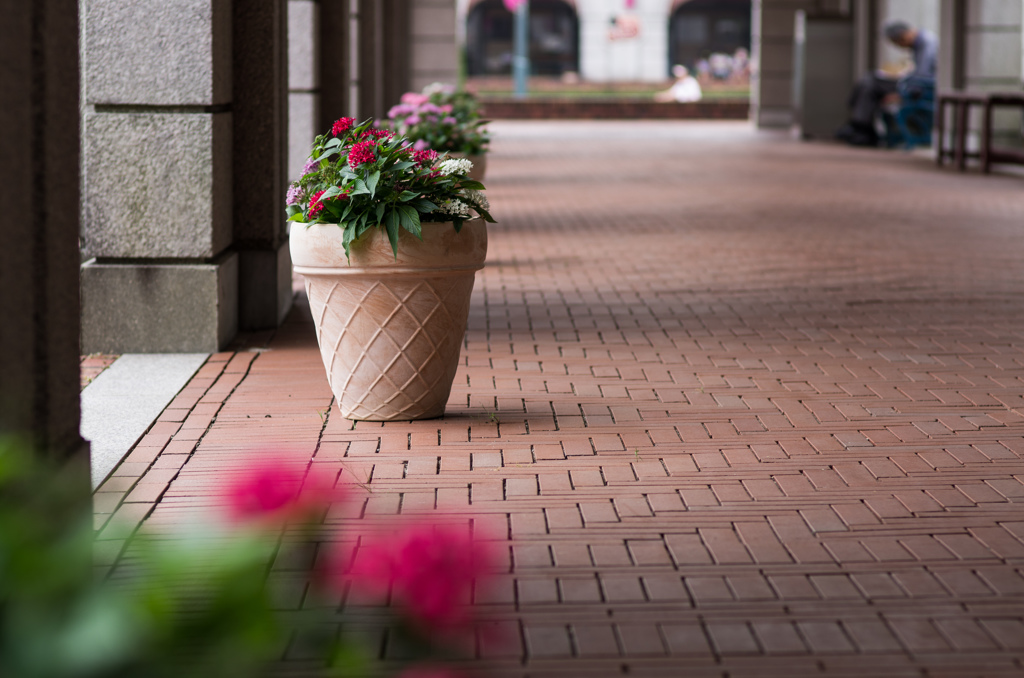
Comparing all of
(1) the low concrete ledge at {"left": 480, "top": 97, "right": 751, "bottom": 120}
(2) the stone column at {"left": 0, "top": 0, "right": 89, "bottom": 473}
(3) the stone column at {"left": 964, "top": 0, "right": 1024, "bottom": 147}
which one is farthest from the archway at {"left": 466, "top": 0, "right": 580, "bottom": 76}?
(2) the stone column at {"left": 0, "top": 0, "right": 89, "bottom": 473}

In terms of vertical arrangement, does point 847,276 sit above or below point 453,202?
below

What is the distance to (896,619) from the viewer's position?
2816 millimetres

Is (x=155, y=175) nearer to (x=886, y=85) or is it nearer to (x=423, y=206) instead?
(x=423, y=206)

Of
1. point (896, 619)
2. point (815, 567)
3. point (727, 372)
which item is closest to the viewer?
point (896, 619)

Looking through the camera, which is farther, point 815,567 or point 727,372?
point 727,372

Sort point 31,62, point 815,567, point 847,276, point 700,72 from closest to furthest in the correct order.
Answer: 1. point 31,62
2. point 815,567
3. point 847,276
4. point 700,72

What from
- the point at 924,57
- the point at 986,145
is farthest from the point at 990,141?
the point at 924,57

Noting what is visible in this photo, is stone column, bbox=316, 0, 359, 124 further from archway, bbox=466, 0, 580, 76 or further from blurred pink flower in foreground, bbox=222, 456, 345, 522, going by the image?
archway, bbox=466, 0, 580, 76

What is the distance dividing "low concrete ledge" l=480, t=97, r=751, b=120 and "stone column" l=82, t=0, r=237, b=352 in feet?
98.7

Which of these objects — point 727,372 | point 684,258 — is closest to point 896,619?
point 727,372

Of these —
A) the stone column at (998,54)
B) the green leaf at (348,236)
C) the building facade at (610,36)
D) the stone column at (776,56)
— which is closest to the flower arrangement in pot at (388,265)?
the green leaf at (348,236)

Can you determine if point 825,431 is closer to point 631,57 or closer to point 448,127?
point 448,127

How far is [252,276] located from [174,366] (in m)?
1.11

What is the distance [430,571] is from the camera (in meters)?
1.29
